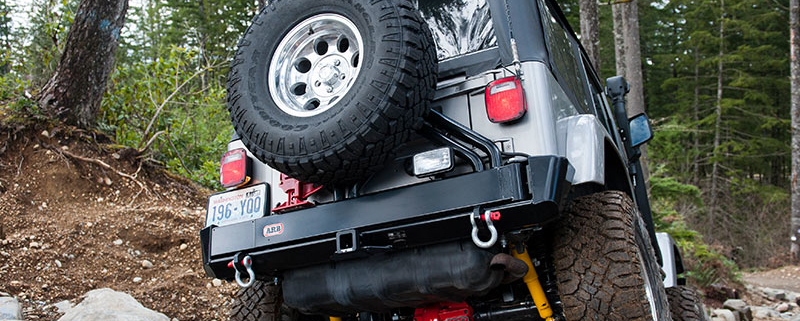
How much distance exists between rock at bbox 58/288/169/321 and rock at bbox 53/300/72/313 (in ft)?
0.76

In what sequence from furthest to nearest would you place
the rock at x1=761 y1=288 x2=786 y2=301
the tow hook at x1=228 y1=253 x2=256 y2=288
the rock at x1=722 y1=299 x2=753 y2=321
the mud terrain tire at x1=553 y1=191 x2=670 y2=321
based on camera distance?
the rock at x1=761 y1=288 x2=786 y2=301, the rock at x1=722 y1=299 x2=753 y2=321, the tow hook at x1=228 y1=253 x2=256 y2=288, the mud terrain tire at x1=553 y1=191 x2=670 y2=321

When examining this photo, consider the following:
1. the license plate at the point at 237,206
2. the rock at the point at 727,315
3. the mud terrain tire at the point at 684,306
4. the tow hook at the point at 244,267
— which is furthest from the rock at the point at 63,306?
the rock at the point at 727,315

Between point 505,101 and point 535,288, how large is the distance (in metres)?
0.78

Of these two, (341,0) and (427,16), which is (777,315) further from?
(341,0)

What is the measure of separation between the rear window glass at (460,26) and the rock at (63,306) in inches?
115

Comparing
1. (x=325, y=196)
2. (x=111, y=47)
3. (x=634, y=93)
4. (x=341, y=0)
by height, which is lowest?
(x=325, y=196)

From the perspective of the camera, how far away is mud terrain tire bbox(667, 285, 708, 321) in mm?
3656

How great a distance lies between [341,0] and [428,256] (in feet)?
3.49

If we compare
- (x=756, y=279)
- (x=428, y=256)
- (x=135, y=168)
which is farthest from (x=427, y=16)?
(x=756, y=279)

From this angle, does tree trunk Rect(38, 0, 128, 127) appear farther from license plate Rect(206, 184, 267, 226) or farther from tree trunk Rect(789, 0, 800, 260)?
tree trunk Rect(789, 0, 800, 260)

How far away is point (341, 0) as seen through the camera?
8.00 ft

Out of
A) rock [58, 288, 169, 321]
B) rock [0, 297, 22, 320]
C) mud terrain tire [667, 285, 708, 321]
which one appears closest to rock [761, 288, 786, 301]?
mud terrain tire [667, 285, 708, 321]

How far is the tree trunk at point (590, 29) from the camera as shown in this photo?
1001cm

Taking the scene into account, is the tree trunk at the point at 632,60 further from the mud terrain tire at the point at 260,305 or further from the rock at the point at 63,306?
the rock at the point at 63,306
